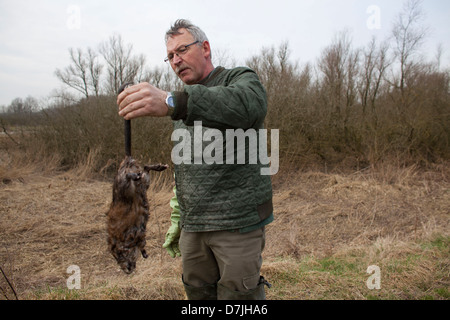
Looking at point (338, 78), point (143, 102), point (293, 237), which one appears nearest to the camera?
point (143, 102)

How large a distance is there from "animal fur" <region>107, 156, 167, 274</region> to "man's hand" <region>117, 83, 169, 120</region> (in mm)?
500

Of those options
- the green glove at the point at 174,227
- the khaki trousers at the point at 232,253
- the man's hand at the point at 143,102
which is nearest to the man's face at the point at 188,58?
the man's hand at the point at 143,102

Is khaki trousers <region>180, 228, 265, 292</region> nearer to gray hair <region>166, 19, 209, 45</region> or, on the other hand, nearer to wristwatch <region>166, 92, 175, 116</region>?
wristwatch <region>166, 92, 175, 116</region>

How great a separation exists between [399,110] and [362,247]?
759 centimetres

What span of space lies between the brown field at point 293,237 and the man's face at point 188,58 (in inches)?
91.3

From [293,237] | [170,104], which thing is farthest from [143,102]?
[293,237]

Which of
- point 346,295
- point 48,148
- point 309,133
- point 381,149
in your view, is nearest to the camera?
point 346,295

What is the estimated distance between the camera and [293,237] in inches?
244

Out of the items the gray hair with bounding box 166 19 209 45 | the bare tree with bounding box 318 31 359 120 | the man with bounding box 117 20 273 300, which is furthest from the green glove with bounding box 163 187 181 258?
the bare tree with bounding box 318 31 359 120

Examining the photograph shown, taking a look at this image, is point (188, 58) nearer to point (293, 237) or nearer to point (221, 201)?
point (221, 201)

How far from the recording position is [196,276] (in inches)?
88.9

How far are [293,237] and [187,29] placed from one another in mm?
5040

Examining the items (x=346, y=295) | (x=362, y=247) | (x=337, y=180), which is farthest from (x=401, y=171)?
(x=346, y=295)
